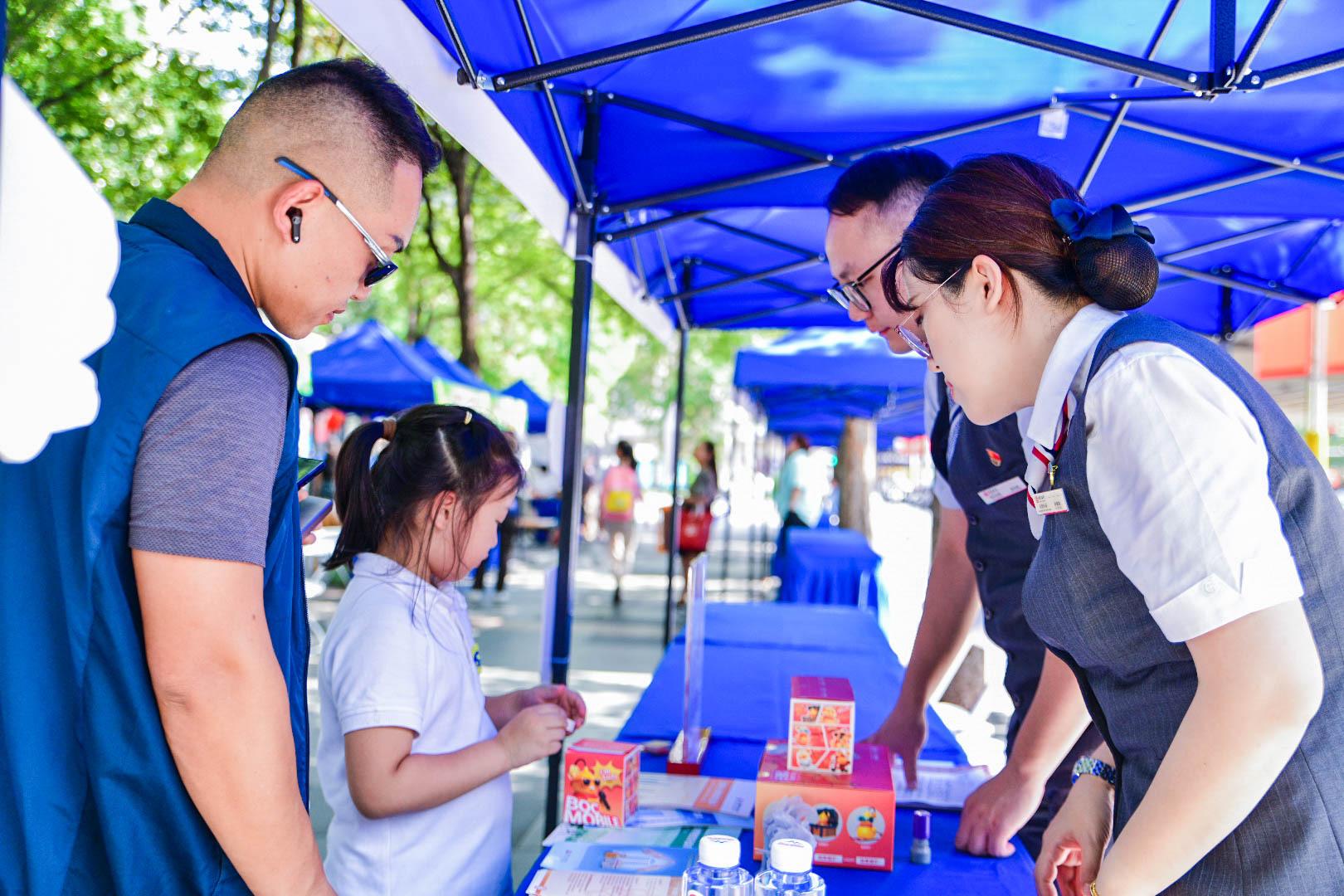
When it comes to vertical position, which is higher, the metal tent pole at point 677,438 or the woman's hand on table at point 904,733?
the metal tent pole at point 677,438

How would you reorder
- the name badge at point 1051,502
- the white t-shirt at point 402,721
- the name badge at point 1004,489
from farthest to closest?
the name badge at point 1004,489 → the white t-shirt at point 402,721 → the name badge at point 1051,502

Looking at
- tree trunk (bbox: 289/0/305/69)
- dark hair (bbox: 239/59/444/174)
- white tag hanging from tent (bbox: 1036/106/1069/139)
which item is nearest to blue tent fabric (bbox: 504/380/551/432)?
tree trunk (bbox: 289/0/305/69)

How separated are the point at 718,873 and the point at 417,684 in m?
0.66

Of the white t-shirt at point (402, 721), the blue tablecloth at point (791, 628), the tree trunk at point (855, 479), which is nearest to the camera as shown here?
the white t-shirt at point (402, 721)

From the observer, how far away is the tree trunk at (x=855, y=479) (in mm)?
12492

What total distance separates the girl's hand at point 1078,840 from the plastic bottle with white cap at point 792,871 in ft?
0.97

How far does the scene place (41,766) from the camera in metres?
1.00

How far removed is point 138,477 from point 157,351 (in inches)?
4.7

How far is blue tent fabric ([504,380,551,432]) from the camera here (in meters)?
14.8

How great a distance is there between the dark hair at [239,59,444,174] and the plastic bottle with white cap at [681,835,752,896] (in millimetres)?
940

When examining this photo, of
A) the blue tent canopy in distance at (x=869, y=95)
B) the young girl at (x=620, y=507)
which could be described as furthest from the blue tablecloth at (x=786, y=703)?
the young girl at (x=620, y=507)

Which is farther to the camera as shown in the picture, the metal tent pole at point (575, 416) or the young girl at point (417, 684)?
the metal tent pole at point (575, 416)

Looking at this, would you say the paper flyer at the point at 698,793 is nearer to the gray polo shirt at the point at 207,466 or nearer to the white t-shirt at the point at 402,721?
the white t-shirt at the point at 402,721

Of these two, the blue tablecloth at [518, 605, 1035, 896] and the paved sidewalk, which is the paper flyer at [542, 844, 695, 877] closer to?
the blue tablecloth at [518, 605, 1035, 896]
